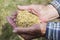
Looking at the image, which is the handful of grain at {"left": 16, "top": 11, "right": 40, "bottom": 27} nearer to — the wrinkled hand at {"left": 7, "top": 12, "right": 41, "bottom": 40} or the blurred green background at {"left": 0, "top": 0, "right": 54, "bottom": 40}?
the wrinkled hand at {"left": 7, "top": 12, "right": 41, "bottom": 40}

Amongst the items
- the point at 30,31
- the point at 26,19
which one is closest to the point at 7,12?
the point at 26,19

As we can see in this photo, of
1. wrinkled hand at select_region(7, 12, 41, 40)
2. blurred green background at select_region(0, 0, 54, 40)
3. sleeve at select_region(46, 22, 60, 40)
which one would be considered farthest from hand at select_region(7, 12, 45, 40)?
blurred green background at select_region(0, 0, 54, 40)

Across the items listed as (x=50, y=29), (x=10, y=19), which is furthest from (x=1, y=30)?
(x=50, y=29)

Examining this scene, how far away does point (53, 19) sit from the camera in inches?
59.3

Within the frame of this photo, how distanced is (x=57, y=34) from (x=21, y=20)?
0.36m

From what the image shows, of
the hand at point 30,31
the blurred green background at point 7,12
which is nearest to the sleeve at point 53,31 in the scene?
the hand at point 30,31

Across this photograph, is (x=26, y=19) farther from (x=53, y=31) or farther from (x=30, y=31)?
(x=53, y=31)

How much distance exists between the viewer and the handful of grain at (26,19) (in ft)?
4.53

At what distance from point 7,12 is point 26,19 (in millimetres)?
449

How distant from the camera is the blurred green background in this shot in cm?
171

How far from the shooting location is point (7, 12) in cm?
179

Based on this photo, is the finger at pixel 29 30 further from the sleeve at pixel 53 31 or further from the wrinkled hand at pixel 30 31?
the sleeve at pixel 53 31

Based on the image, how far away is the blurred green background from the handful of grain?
0.96 feet

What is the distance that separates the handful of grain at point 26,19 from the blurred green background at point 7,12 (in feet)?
0.96
